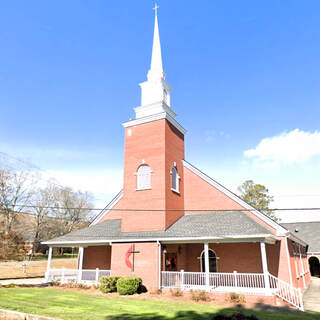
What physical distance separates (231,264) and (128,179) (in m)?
9.23

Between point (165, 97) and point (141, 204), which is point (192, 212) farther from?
point (165, 97)

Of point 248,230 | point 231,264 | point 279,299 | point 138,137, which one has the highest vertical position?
point 138,137

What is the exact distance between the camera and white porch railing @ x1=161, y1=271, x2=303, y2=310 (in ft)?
44.8

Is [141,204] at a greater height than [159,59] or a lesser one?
lesser

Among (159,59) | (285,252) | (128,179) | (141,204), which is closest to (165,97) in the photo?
(159,59)

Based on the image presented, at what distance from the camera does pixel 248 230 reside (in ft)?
48.9

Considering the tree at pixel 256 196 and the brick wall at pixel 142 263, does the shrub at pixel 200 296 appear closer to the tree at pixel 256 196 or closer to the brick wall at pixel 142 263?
the brick wall at pixel 142 263

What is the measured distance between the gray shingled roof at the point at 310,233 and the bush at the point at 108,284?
25.0 meters

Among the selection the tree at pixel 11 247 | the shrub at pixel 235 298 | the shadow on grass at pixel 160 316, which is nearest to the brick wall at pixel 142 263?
the shrub at pixel 235 298

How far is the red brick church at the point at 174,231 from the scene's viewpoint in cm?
1555

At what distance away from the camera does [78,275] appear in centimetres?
1872

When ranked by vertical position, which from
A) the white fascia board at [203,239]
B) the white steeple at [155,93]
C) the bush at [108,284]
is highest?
the white steeple at [155,93]

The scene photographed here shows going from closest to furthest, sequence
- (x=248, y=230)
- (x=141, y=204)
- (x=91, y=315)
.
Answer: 1. (x=91, y=315)
2. (x=248, y=230)
3. (x=141, y=204)

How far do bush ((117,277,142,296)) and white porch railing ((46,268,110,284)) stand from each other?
120 inches
